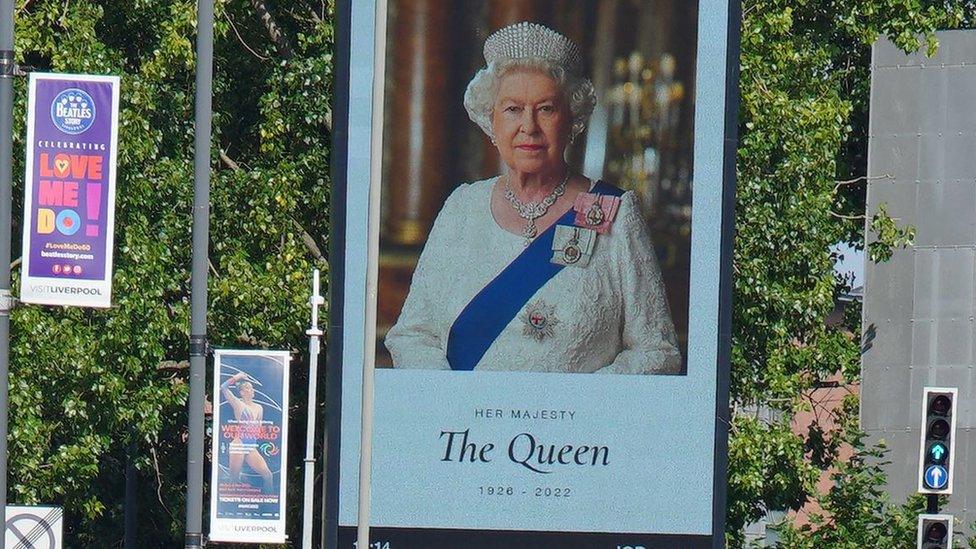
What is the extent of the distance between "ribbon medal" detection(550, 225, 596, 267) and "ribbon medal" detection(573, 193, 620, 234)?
0.09 meters

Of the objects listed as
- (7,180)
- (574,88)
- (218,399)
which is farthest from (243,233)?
(7,180)

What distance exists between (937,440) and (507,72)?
6.16 meters

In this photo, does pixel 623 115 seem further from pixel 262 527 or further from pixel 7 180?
pixel 7 180

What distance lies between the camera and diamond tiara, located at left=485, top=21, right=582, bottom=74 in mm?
20969

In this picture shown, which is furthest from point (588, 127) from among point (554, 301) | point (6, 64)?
point (6, 64)

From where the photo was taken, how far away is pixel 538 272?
68.2 ft

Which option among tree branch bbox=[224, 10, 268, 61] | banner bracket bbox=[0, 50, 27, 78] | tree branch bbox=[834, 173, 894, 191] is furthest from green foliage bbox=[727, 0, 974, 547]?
banner bracket bbox=[0, 50, 27, 78]

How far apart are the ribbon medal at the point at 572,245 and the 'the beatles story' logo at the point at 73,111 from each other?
5762mm

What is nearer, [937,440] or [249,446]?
[937,440]

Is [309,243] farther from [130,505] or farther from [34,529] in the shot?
[34,529]

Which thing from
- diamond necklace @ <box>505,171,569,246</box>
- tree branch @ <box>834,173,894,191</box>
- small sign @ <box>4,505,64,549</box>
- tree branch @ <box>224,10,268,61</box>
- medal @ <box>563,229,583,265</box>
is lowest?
small sign @ <box>4,505,64,549</box>

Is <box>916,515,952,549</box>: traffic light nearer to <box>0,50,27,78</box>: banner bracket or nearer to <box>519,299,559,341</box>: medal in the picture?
<box>519,299,559,341</box>: medal

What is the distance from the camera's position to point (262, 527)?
21.5 meters

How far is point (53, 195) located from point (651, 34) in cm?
720
